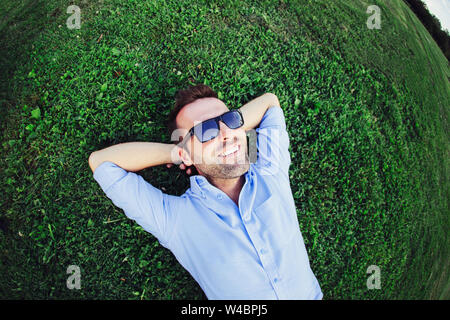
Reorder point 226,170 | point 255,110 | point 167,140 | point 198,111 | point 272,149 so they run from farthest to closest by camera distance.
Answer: point 167,140 → point 255,110 → point 272,149 → point 198,111 → point 226,170

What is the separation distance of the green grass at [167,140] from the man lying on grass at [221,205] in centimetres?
83

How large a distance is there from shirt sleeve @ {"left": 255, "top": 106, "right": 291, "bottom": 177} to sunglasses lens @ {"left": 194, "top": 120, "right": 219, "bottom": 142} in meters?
0.70

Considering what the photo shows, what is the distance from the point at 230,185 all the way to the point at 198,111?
1019 millimetres

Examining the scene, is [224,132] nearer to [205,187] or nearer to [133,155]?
[205,187]

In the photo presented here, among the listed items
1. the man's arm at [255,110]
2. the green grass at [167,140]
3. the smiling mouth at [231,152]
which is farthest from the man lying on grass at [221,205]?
the green grass at [167,140]

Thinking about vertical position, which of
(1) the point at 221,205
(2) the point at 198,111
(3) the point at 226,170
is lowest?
(1) the point at 221,205

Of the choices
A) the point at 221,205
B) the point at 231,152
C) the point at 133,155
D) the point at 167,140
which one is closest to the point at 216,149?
the point at 231,152

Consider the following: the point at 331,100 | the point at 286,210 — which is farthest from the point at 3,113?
the point at 331,100

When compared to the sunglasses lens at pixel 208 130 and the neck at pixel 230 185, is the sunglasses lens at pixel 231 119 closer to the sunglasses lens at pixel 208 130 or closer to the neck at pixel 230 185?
the sunglasses lens at pixel 208 130

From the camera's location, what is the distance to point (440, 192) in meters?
5.12

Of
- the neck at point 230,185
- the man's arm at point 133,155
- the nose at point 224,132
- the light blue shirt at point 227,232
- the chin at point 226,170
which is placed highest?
the nose at point 224,132

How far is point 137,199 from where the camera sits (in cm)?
283

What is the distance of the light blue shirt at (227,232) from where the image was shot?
2789 millimetres

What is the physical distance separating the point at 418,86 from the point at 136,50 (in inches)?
232
